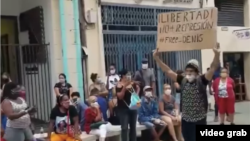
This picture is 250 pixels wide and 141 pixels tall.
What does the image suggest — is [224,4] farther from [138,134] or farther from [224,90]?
[138,134]

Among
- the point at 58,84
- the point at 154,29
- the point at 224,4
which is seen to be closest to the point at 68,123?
the point at 58,84

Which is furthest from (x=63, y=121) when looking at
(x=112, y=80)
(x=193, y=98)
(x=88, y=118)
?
(x=112, y=80)

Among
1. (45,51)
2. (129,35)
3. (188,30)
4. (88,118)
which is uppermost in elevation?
(129,35)

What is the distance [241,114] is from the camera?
13.2m

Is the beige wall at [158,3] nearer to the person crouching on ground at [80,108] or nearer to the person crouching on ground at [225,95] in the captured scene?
the person crouching on ground at [225,95]

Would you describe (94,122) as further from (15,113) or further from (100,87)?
(15,113)

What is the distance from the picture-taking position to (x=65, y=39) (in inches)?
414

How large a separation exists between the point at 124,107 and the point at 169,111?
5.98 feet

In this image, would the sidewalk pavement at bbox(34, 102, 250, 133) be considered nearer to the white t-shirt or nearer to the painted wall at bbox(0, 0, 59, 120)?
the painted wall at bbox(0, 0, 59, 120)

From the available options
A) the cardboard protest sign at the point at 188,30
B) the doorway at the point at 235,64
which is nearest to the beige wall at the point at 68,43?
the cardboard protest sign at the point at 188,30

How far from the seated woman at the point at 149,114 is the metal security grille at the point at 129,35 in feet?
9.44

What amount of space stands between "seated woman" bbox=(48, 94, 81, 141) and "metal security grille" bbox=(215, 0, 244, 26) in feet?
Result: 33.9

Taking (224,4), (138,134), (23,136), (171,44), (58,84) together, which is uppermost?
(224,4)

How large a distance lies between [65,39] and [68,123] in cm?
380
